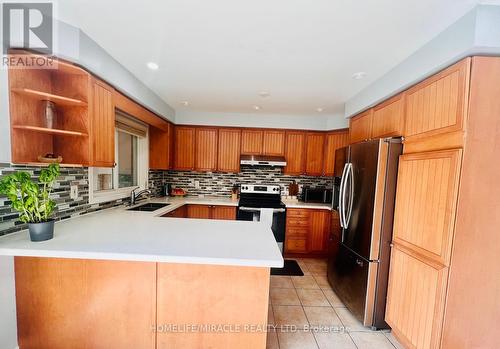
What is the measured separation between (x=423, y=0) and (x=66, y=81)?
2499 mm

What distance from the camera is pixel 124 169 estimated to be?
9.41ft

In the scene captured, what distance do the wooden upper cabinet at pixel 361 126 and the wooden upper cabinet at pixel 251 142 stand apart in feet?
4.89

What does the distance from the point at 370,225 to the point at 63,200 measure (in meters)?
2.68

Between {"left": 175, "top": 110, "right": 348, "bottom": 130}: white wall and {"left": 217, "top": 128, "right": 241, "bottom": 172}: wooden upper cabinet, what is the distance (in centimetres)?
16

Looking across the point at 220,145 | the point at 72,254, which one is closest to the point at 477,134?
the point at 72,254

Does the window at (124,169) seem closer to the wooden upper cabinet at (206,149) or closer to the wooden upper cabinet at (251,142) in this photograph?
the wooden upper cabinet at (206,149)

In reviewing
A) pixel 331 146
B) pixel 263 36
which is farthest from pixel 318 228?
pixel 263 36

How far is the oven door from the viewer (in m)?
3.24

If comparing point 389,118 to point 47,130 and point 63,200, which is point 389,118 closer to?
point 47,130

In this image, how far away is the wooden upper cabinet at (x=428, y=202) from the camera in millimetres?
1281

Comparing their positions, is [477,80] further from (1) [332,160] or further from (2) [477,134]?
(1) [332,160]

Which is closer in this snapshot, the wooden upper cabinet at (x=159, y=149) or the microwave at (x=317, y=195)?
the wooden upper cabinet at (x=159, y=149)

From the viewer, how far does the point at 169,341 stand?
1324 mm

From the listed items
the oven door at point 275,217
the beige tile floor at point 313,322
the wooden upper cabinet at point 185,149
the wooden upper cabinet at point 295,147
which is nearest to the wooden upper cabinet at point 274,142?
the wooden upper cabinet at point 295,147
